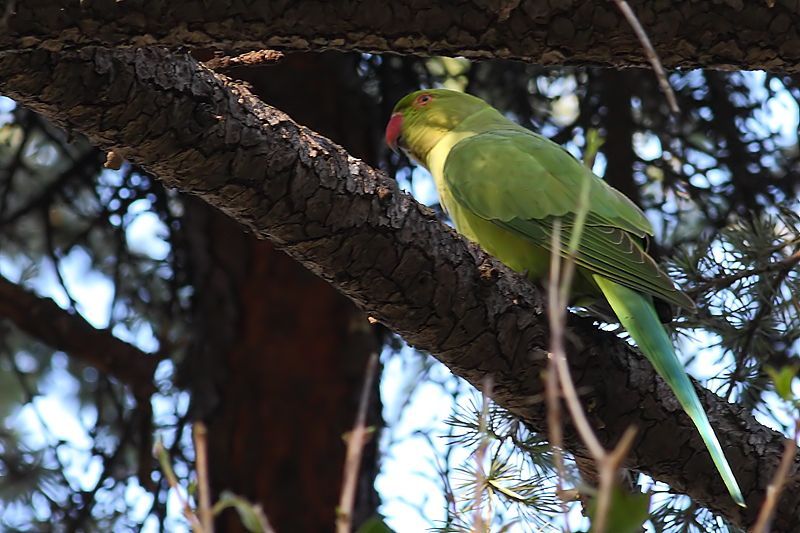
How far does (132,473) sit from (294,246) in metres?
2.63

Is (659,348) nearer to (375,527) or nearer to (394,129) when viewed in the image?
(375,527)

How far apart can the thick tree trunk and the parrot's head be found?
2.51 feet

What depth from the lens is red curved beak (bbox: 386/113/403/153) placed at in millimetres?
4109

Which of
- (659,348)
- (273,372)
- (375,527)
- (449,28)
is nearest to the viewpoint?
(375,527)

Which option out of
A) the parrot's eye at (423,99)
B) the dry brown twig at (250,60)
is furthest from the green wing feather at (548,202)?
the dry brown twig at (250,60)

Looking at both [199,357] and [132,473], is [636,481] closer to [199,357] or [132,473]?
[199,357]

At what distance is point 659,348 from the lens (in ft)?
8.58

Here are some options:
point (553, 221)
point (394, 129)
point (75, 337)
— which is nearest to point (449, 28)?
point (553, 221)

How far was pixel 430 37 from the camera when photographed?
1962 millimetres

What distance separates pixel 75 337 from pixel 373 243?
Answer: 217cm

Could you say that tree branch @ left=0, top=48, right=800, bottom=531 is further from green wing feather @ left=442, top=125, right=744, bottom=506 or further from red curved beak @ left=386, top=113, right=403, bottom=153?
red curved beak @ left=386, top=113, right=403, bottom=153

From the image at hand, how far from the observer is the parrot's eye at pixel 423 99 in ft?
13.3

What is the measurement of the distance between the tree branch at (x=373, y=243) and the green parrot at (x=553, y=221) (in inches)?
6.7

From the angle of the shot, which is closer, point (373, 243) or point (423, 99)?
point (373, 243)
